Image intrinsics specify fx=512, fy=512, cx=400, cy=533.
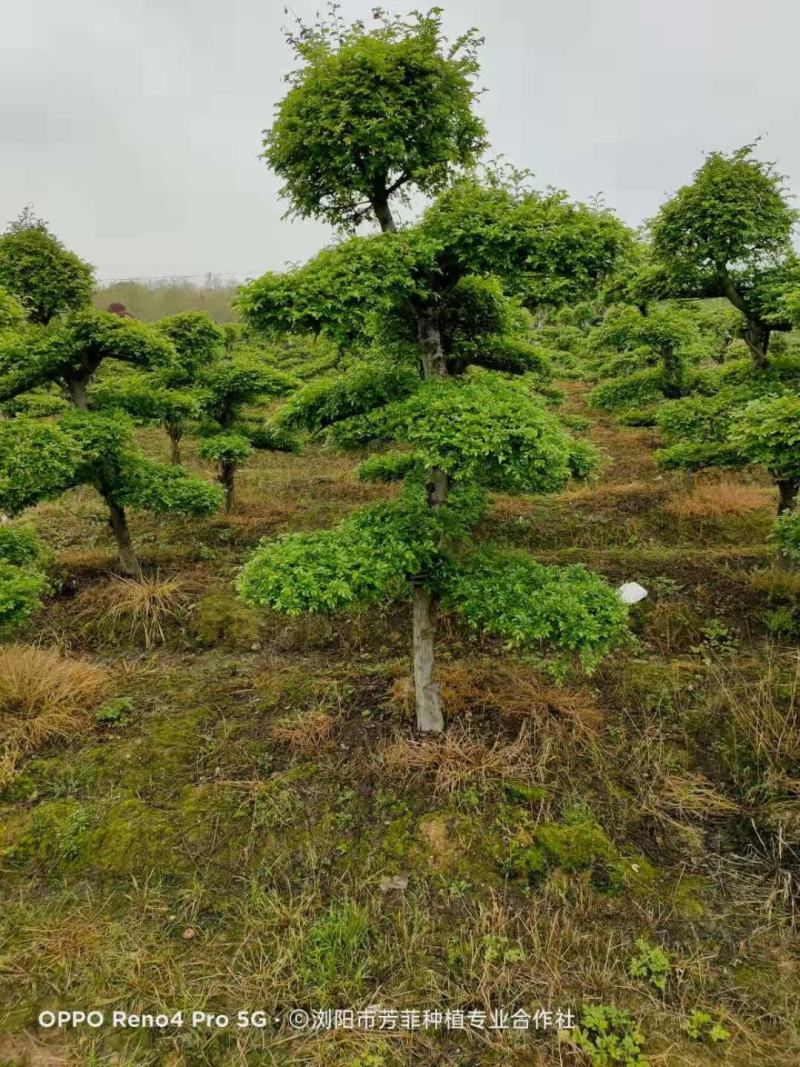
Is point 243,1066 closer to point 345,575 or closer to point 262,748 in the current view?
point 262,748

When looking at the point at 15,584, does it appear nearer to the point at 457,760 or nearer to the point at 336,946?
the point at 336,946

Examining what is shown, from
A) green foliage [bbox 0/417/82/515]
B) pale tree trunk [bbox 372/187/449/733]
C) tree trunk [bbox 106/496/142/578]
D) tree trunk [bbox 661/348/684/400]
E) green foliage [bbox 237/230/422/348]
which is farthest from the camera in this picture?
tree trunk [bbox 661/348/684/400]

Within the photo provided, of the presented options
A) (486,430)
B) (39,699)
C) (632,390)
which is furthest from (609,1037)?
(632,390)

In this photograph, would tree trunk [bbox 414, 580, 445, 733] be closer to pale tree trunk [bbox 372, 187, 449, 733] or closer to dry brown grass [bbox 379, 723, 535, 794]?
A: pale tree trunk [bbox 372, 187, 449, 733]

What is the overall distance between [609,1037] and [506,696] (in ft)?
10.5

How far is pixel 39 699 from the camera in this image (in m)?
6.12

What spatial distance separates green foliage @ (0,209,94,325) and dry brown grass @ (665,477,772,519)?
11.9m

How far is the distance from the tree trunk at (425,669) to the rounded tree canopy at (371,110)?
3907 millimetres

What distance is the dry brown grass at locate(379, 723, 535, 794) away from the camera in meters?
5.11

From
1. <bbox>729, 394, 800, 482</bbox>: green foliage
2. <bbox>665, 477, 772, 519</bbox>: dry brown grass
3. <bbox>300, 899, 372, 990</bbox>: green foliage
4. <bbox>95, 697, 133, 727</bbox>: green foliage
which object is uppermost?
<bbox>729, 394, 800, 482</bbox>: green foliage

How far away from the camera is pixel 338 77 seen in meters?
3.95

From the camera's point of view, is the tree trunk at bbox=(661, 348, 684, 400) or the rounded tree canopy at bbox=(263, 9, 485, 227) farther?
the tree trunk at bbox=(661, 348, 684, 400)

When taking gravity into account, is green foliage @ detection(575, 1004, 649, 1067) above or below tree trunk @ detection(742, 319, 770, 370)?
below

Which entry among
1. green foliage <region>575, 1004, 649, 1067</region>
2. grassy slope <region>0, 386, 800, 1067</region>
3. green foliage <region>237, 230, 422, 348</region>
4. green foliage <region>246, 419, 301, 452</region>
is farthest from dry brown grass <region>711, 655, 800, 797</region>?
green foliage <region>246, 419, 301, 452</region>
